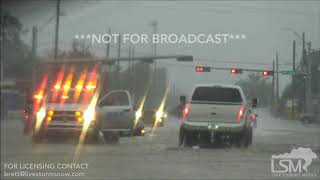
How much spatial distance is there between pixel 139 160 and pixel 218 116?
3.39m

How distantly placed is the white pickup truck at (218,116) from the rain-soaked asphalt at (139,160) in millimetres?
367

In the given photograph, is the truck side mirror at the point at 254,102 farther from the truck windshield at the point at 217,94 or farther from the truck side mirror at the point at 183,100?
the truck side mirror at the point at 183,100

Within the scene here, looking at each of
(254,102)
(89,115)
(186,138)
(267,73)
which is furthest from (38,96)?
(267,73)

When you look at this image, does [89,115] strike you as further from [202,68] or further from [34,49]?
[202,68]

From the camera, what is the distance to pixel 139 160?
1304cm

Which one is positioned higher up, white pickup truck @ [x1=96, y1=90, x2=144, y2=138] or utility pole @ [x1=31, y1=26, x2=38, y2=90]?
utility pole @ [x1=31, y1=26, x2=38, y2=90]

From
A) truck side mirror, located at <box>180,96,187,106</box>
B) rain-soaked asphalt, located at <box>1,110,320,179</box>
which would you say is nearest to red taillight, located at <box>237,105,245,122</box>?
rain-soaked asphalt, located at <box>1,110,320,179</box>

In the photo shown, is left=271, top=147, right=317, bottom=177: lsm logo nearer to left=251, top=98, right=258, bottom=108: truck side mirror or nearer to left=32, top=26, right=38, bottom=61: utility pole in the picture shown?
left=251, top=98, right=258, bottom=108: truck side mirror

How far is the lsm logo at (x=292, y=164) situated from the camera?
36.3ft

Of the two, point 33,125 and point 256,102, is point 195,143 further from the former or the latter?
point 33,125

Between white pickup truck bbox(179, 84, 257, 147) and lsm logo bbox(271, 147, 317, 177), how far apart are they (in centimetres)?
252

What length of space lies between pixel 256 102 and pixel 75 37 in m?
3.83

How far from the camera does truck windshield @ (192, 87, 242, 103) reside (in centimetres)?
1536

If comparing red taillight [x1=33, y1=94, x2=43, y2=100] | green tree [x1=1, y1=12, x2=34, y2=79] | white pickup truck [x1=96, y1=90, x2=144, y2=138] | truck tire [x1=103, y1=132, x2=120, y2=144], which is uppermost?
green tree [x1=1, y1=12, x2=34, y2=79]
